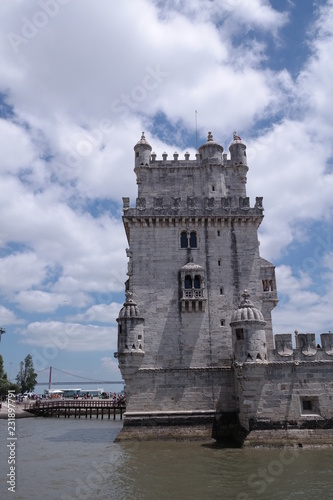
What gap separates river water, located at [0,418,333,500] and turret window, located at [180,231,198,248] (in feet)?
45.7

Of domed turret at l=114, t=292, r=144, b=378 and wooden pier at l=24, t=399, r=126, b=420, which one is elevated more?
domed turret at l=114, t=292, r=144, b=378

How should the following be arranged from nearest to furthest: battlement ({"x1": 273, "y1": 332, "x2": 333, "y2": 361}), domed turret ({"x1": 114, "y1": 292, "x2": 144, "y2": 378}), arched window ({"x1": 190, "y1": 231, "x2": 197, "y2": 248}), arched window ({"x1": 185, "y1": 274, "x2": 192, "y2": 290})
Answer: battlement ({"x1": 273, "y1": 332, "x2": 333, "y2": 361}) < domed turret ({"x1": 114, "y1": 292, "x2": 144, "y2": 378}) < arched window ({"x1": 185, "y1": 274, "x2": 192, "y2": 290}) < arched window ({"x1": 190, "y1": 231, "x2": 197, "y2": 248})

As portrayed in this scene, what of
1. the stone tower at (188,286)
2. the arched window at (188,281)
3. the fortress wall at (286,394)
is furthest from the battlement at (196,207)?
the fortress wall at (286,394)

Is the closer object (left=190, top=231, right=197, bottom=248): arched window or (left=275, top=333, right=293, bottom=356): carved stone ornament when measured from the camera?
(left=275, top=333, right=293, bottom=356): carved stone ornament

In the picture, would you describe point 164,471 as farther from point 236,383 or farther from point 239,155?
point 239,155

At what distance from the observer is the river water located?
17.3 metres

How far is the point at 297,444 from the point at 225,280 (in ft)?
39.3

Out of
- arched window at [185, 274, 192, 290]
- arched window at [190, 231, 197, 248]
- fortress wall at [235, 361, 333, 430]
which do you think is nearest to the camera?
fortress wall at [235, 361, 333, 430]

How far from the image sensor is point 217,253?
33125 millimetres

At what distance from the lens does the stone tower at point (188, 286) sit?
29547 millimetres

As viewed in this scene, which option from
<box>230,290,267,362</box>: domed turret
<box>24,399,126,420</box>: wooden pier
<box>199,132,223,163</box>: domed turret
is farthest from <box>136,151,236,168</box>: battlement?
<box>24,399,126,420</box>: wooden pier

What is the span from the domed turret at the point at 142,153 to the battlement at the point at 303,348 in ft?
57.5

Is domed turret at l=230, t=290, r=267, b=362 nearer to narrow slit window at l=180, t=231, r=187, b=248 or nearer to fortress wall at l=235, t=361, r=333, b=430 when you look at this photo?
fortress wall at l=235, t=361, r=333, b=430

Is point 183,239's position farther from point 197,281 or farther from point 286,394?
point 286,394
